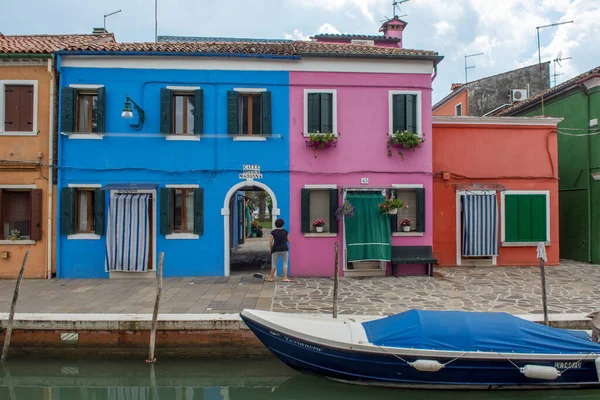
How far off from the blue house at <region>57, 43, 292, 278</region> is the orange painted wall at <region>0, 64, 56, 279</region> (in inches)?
17.3

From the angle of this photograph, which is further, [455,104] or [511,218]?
[455,104]

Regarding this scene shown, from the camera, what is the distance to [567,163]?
15.9 m

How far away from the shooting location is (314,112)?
12.2 m

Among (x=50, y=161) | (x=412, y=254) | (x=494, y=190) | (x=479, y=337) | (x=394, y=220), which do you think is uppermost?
(x=50, y=161)

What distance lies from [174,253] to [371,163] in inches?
237

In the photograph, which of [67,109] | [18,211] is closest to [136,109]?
[67,109]

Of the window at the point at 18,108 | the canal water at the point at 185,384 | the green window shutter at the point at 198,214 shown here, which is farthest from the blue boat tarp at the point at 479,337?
the window at the point at 18,108

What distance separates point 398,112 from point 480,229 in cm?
452

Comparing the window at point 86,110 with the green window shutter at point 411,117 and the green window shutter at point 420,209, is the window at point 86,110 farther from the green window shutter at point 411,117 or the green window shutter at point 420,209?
the green window shutter at point 420,209

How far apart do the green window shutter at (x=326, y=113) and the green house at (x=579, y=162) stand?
8.27m

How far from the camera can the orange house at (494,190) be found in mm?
13469

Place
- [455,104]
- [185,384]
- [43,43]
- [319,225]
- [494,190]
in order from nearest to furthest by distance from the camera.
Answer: [185,384]
[319,225]
[43,43]
[494,190]
[455,104]

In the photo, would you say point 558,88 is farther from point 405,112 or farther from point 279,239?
point 279,239

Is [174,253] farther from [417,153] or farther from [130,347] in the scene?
[417,153]
